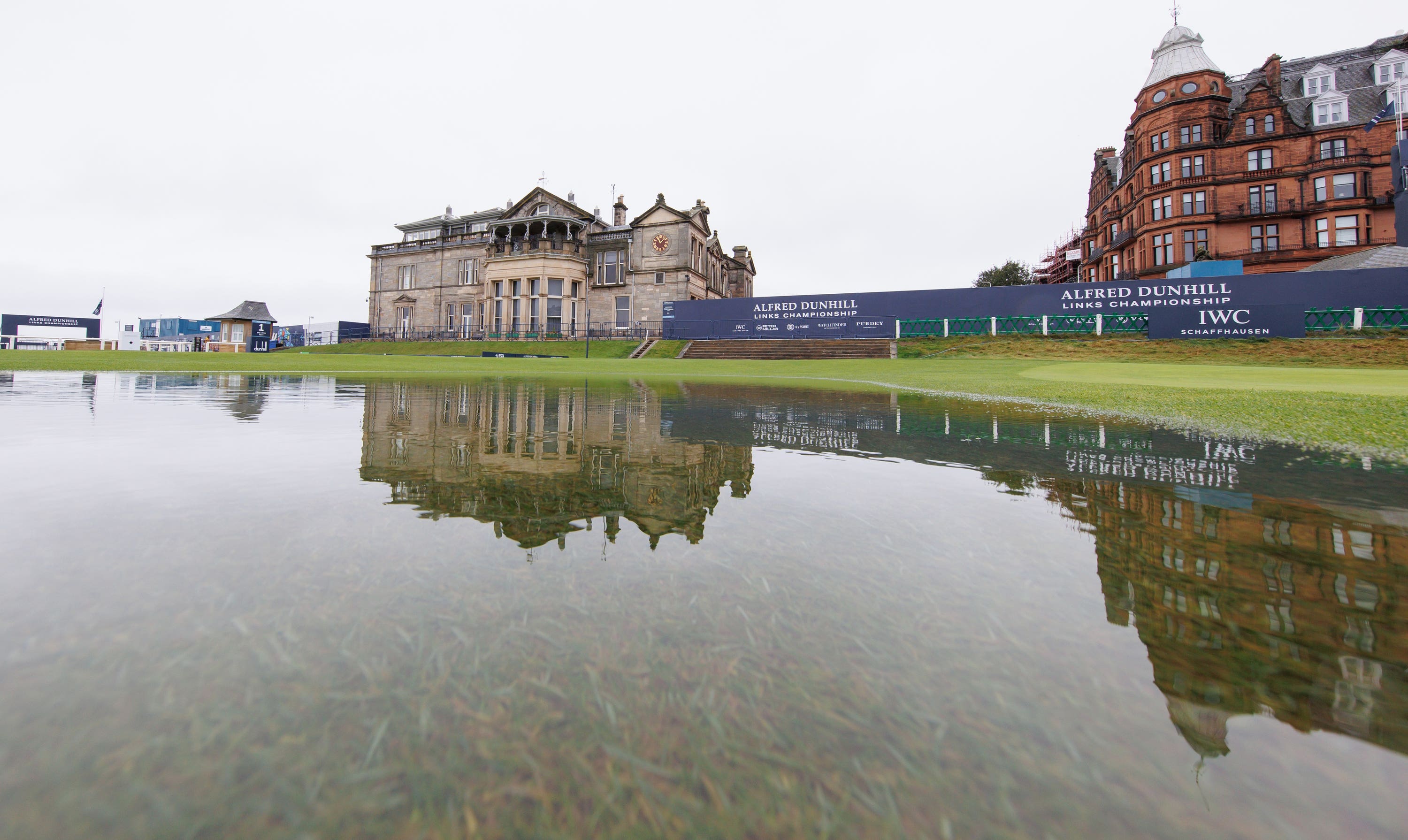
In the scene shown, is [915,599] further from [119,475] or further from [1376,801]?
[119,475]

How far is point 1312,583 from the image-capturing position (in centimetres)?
224

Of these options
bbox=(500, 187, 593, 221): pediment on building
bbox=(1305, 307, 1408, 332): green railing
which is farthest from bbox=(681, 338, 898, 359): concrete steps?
bbox=(500, 187, 593, 221): pediment on building

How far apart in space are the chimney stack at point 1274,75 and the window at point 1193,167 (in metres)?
6.22

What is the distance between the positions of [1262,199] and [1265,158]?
263 cm

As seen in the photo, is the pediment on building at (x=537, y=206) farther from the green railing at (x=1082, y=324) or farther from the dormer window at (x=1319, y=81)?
the dormer window at (x=1319, y=81)

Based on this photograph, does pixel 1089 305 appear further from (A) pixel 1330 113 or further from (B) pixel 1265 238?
(A) pixel 1330 113

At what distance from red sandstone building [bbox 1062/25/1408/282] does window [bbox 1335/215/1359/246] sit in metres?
0.06

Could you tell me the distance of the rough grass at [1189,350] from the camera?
2184 cm

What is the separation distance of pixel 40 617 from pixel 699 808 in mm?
2127

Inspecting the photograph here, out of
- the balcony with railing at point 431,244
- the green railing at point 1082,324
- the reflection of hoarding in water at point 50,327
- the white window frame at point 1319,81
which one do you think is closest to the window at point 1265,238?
the white window frame at point 1319,81

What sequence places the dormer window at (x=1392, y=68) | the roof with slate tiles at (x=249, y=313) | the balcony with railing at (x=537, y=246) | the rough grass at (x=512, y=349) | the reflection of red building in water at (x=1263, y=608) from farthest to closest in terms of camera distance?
1. the roof with slate tiles at (x=249, y=313)
2. the balcony with railing at (x=537, y=246)
3. the dormer window at (x=1392, y=68)
4. the rough grass at (x=512, y=349)
5. the reflection of red building in water at (x=1263, y=608)

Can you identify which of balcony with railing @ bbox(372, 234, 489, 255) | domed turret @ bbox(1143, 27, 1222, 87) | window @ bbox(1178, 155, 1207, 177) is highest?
domed turret @ bbox(1143, 27, 1222, 87)

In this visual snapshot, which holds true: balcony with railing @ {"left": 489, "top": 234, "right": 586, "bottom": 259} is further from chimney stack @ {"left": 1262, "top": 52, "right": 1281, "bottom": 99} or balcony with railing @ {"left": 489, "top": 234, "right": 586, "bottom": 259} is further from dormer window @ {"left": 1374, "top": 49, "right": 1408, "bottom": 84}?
dormer window @ {"left": 1374, "top": 49, "right": 1408, "bottom": 84}

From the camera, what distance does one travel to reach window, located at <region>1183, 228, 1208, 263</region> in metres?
38.7
